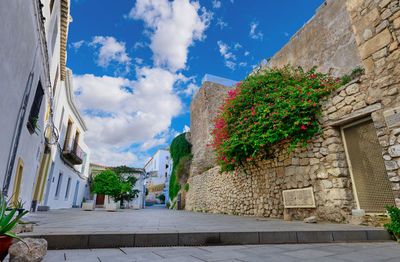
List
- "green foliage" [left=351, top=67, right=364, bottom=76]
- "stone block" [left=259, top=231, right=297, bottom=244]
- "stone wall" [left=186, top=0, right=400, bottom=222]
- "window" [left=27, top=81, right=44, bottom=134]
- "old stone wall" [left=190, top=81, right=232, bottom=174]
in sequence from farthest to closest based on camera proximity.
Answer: "old stone wall" [left=190, top=81, right=232, bottom=174]
"green foliage" [left=351, top=67, right=364, bottom=76]
"window" [left=27, top=81, right=44, bottom=134]
"stone wall" [left=186, top=0, right=400, bottom=222]
"stone block" [left=259, top=231, right=297, bottom=244]

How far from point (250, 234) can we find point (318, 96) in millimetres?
3977

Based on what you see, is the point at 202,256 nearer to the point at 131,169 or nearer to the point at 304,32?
the point at 304,32

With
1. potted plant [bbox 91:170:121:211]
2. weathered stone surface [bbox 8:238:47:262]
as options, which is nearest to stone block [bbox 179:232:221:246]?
weathered stone surface [bbox 8:238:47:262]

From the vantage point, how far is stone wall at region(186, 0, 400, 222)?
3.89m

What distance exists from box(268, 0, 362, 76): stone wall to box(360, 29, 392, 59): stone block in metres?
1.97

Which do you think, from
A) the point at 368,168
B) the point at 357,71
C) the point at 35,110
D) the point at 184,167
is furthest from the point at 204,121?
the point at 368,168

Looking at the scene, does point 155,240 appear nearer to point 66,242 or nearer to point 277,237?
point 66,242

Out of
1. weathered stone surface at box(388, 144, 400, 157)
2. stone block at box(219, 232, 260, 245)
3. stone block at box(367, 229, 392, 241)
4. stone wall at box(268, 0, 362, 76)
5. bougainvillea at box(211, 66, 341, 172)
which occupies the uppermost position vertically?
stone wall at box(268, 0, 362, 76)

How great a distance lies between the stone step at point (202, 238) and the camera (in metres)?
2.39

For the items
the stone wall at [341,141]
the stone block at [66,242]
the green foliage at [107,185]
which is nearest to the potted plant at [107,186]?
the green foliage at [107,185]

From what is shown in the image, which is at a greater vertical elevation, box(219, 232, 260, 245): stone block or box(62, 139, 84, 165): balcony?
box(62, 139, 84, 165): balcony

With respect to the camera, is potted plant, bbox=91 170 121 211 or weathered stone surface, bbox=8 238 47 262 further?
potted plant, bbox=91 170 121 211

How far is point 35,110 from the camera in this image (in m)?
5.54

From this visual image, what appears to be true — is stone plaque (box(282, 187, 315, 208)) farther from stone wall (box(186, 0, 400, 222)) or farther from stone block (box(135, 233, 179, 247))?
stone block (box(135, 233, 179, 247))
